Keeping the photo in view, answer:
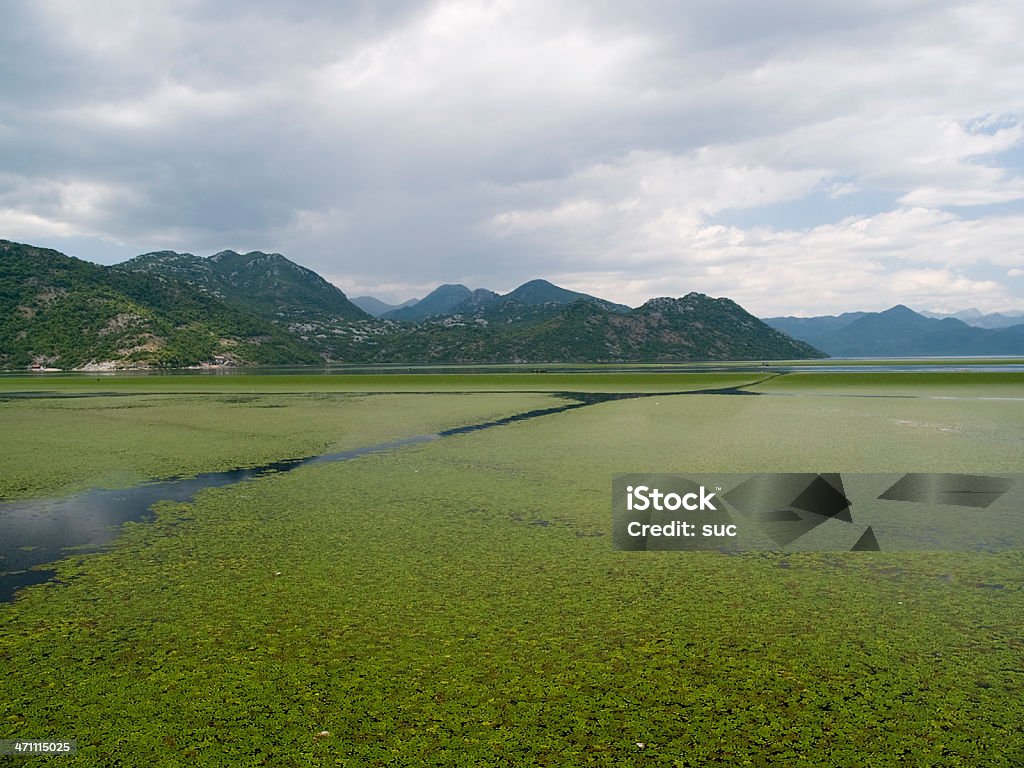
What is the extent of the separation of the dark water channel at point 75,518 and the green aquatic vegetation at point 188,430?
3.97 feet

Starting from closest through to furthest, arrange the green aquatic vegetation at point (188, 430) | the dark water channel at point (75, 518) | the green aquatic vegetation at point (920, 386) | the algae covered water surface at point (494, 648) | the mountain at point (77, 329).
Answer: the algae covered water surface at point (494, 648) → the dark water channel at point (75, 518) → the green aquatic vegetation at point (188, 430) → the green aquatic vegetation at point (920, 386) → the mountain at point (77, 329)

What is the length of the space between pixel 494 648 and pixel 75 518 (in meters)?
11.8

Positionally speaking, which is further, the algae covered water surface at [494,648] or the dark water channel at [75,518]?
the dark water channel at [75,518]

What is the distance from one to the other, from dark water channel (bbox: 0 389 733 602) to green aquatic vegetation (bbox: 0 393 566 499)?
1211mm

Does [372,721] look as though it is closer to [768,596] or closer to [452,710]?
[452,710]

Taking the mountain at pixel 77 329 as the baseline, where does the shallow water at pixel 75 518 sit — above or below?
below

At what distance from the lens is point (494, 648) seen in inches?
272

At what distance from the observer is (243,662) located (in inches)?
261

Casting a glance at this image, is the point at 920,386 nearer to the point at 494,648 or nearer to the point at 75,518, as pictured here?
the point at 494,648

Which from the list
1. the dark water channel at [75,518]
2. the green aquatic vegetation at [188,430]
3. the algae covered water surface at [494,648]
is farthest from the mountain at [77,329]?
the algae covered water surface at [494,648]

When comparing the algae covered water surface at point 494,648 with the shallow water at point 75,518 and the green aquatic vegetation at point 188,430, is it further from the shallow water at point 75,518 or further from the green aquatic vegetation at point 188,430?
the green aquatic vegetation at point 188,430

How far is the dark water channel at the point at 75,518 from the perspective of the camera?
10.2 metres

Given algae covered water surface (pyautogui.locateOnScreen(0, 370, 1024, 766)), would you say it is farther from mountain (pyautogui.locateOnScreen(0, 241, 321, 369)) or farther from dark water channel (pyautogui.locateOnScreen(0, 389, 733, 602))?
mountain (pyautogui.locateOnScreen(0, 241, 321, 369))

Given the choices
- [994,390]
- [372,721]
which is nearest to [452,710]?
[372,721]
